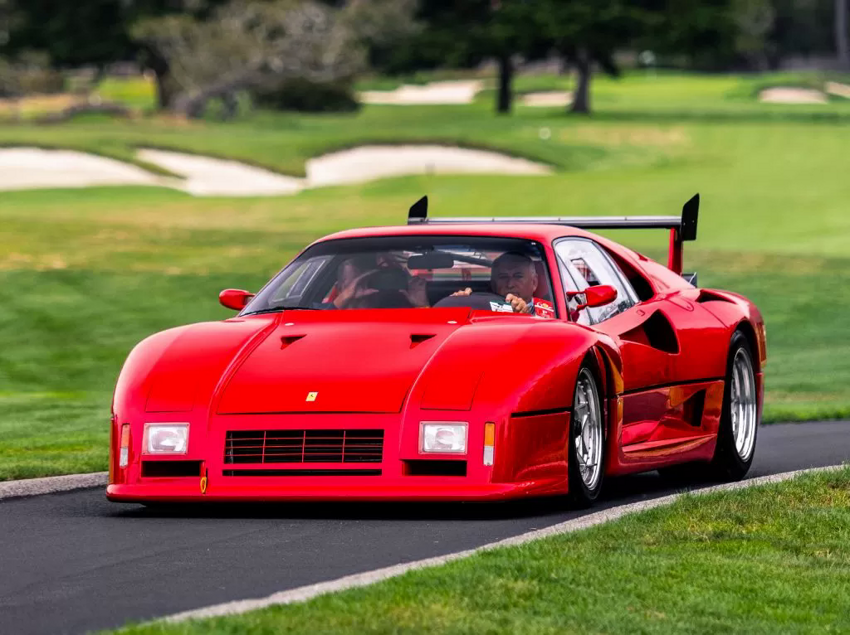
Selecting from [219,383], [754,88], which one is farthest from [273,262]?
[754,88]

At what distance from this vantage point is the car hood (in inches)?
332

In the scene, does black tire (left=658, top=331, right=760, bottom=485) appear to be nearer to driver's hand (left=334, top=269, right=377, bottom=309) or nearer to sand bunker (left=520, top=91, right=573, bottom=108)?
driver's hand (left=334, top=269, right=377, bottom=309)

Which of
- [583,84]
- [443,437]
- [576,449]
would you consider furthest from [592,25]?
[443,437]

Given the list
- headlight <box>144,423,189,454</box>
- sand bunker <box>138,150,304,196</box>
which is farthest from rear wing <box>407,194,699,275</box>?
sand bunker <box>138,150,304,196</box>

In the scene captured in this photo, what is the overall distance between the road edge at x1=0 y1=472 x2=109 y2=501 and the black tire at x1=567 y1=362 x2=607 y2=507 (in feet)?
9.46

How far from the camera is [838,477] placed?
9.56 metres

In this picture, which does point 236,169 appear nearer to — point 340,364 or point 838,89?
point 340,364

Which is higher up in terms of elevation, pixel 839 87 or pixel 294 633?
pixel 294 633

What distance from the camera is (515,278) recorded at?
31.6ft

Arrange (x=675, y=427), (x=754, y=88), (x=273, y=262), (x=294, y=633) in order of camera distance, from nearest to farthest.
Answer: (x=294, y=633) < (x=675, y=427) < (x=273, y=262) < (x=754, y=88)

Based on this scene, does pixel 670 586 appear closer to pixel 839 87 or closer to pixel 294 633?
pixel 294 633

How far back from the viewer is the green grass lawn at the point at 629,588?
5.75m

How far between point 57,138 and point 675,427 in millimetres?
49252

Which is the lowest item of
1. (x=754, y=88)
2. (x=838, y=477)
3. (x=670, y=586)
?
(x=754, y=88)
